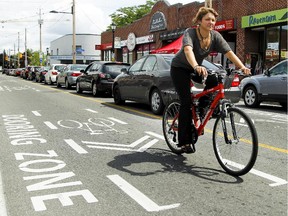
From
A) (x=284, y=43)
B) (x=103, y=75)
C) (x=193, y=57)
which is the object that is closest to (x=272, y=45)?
(x=284, y=43)

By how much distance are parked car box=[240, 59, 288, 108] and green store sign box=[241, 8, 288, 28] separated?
7351 mm

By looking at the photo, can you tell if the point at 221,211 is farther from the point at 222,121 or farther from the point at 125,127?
the point at 125,127

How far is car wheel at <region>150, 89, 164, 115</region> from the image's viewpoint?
9.49 m

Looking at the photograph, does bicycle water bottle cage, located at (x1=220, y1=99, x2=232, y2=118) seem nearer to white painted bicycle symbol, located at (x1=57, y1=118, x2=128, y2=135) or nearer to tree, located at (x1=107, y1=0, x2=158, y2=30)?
white painted bicycle symbol, located at (x1=57, y1=118, x2=128, y2=135)

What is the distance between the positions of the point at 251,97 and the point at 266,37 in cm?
910

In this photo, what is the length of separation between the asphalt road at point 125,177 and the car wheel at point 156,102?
81.5 inches

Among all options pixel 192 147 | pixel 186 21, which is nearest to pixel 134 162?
pixel 192 147

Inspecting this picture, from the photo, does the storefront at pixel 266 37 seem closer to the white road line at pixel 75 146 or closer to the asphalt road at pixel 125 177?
the asphalt road at pixel 125 177

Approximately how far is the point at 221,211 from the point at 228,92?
6.34 meters

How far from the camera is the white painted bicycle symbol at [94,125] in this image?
7352 millimetres

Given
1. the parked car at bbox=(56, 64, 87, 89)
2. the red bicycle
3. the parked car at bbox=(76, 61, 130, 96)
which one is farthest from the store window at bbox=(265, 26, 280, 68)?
the red bicycle

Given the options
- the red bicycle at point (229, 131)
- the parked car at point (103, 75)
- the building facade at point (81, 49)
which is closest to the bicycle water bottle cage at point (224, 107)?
the red bicycle at point (229, 131)

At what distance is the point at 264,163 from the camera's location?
4988 millimetres

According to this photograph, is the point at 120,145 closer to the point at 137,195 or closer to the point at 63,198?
the point at 137,195
